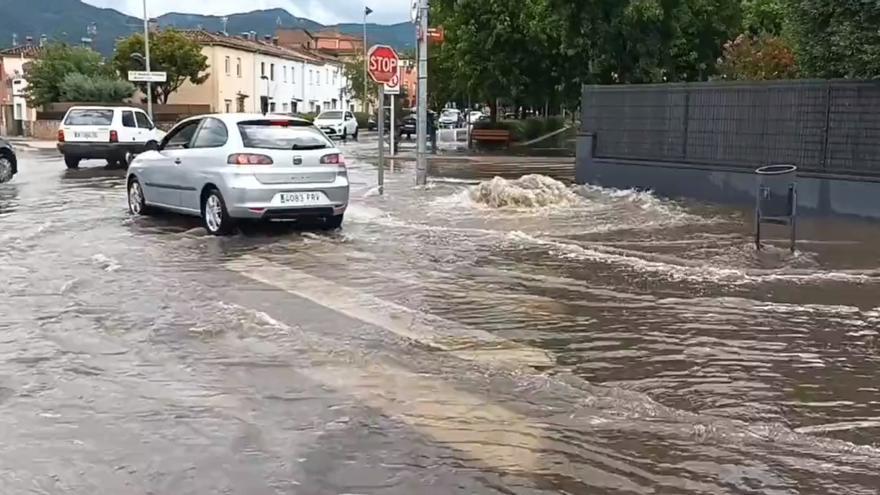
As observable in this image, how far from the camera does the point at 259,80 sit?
7069 centimetres

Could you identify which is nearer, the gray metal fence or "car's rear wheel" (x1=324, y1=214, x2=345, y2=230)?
"car's rear wheel" (x1=324, y1=214, x2=345, y2=230)

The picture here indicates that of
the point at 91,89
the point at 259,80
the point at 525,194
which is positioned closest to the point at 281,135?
the point at 525,194

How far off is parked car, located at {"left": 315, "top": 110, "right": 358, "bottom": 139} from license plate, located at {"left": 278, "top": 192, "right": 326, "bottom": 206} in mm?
38283

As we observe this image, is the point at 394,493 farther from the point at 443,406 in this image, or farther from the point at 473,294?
the point at 473,294

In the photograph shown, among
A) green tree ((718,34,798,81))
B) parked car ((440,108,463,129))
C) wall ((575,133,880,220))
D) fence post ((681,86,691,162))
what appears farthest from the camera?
parked car ((440,108,463,129))

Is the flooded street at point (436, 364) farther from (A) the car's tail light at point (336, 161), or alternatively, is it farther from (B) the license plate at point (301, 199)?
(A) the car's tail light at point (336, 161)

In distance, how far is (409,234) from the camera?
12.9m

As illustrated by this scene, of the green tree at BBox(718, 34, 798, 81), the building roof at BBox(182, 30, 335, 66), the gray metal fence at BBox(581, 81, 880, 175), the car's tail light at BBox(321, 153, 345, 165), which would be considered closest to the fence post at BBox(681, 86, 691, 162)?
the gray metal fence at BBox(581, 81, 880, 175)

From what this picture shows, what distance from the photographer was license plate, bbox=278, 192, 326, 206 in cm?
1229

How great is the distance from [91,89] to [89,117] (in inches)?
990

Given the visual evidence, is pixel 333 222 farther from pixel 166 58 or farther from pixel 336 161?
pixel 166 58

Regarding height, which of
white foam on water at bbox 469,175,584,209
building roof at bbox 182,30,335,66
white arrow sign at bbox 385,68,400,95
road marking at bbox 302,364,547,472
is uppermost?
building roof at bbox 182,30,335,66

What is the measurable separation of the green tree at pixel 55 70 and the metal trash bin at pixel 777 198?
45721 mm

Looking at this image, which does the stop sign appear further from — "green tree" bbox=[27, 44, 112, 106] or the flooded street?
"green tree" bbox=[27, 44, 112, 106]
